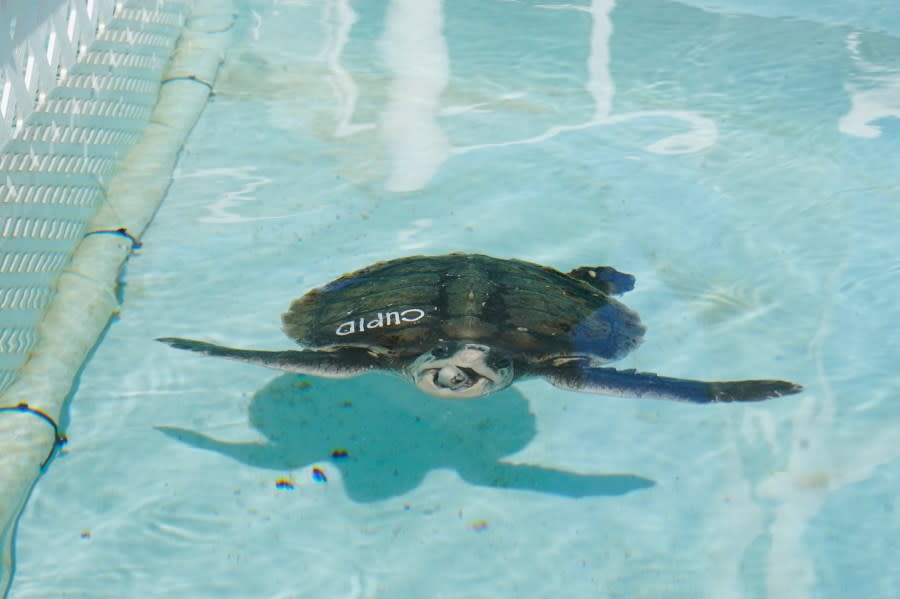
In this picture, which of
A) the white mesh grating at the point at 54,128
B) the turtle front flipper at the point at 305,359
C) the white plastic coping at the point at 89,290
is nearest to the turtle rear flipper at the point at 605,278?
the turtle front flipper at the point at 305,359

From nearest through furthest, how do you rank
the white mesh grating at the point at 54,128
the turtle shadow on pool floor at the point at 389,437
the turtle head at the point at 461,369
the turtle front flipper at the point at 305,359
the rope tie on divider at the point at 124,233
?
the turtle head at the point at 461,369 → the turtle front flipper at the point at 305,359 → the turtle shadow on pool floor at the point at 389,437 → the white mesh grating at the point at 54,128 → the rope tie on divider at the point at 124,233

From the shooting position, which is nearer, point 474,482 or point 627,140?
point 474,482

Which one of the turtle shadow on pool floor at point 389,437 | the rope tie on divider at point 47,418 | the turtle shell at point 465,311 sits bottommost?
the turtle shadow on pool floor at point 389,437

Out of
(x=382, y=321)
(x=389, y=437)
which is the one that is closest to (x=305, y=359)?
(x=382, y=321)

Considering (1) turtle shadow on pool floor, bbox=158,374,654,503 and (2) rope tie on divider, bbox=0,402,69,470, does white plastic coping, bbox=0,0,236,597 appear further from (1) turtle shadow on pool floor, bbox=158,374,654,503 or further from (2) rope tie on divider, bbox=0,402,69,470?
Answer: (1) turtle shadow on pool floor, bbox=158,374,654,503

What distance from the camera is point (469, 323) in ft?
11.1

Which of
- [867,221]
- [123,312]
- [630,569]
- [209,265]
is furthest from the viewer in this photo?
[867,221]

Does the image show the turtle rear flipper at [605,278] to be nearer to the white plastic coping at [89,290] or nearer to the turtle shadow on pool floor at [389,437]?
the turtle shadow on pool floor at [389,437]

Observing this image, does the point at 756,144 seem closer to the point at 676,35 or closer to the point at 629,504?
the point at 676,35

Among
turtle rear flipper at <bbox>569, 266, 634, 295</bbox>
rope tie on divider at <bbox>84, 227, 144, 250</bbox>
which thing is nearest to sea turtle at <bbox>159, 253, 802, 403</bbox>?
turtle rear flipper at <bbox>569, 266, 634, 295</bbox>

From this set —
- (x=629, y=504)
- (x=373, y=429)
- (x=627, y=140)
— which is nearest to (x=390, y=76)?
(x=627, y=140)

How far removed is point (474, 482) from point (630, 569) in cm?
68

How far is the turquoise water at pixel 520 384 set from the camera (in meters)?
3.24

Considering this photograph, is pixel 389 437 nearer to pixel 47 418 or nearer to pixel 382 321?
pixel 382 321
